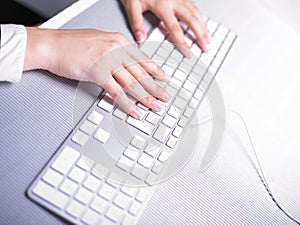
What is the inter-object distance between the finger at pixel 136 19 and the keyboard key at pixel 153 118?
0.53 ft

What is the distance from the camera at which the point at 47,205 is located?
515 mm

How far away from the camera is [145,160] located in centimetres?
58

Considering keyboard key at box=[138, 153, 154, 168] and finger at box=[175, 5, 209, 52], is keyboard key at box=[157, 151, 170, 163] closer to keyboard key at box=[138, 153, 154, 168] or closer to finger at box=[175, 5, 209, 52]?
keyboard key at box=[138, 153, 154, 168]

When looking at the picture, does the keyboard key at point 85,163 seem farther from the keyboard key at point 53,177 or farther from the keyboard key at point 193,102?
the keyboard key at point 193,102

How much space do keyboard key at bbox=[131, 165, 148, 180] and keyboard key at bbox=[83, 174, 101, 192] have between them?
55 millimetres

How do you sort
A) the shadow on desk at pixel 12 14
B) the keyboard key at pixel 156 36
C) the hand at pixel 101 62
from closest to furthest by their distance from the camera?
the hand at pixel 101 62
the keyboard key at pixel 156 36
the shadow on desk at pixel 12 14

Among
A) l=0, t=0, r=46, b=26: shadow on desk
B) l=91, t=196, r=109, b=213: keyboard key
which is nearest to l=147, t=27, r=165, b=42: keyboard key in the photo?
l=91, t=196, r=109, b=213: keyboard key

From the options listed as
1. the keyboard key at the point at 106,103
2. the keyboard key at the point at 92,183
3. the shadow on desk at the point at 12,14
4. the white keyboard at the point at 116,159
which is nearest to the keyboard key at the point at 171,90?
the white keyboard at the point at 116,159

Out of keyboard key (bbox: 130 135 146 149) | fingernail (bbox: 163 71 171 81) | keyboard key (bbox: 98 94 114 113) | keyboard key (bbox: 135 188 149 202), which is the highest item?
fingernail (bbox: 163 71 171 81)

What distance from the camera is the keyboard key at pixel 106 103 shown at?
62 centimetres

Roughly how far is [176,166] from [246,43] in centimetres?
33

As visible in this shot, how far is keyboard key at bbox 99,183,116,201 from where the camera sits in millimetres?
541

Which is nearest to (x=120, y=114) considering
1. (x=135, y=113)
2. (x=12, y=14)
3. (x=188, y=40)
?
(x=135, y=113)

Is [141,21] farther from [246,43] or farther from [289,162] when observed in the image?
[289,162]
